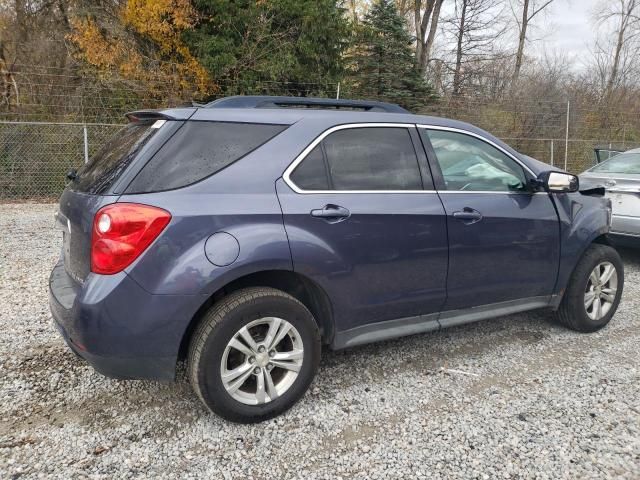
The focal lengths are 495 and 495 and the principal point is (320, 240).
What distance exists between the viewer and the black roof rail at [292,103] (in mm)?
2967

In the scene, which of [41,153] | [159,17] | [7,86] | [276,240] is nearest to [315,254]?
[276,240]

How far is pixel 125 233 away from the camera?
2381mm

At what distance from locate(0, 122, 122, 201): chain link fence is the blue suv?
8.62m

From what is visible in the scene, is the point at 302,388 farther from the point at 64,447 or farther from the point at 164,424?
the point at 64,447

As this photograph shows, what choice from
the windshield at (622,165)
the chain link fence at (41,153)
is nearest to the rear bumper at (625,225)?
the windshield at (622,165)

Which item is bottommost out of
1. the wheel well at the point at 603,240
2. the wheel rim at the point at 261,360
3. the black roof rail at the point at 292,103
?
the wheel rim at the point at 261,360

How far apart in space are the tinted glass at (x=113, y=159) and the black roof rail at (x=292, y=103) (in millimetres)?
414

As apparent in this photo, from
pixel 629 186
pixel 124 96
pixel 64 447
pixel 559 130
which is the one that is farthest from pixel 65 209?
pixel 559 130

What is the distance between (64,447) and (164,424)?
49 cm

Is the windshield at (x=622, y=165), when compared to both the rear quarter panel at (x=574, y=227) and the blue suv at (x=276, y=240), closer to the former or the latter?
the rear quarter panel at (x=574, y=227)

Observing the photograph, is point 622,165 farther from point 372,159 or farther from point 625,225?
point 372,159

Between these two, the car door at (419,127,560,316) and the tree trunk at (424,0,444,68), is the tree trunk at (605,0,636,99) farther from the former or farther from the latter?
the car door at (419,127,560,316)

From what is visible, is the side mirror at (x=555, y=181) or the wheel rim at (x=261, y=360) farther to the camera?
the side mirror at (x=555, y=181)

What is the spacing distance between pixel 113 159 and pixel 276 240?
105 cm
